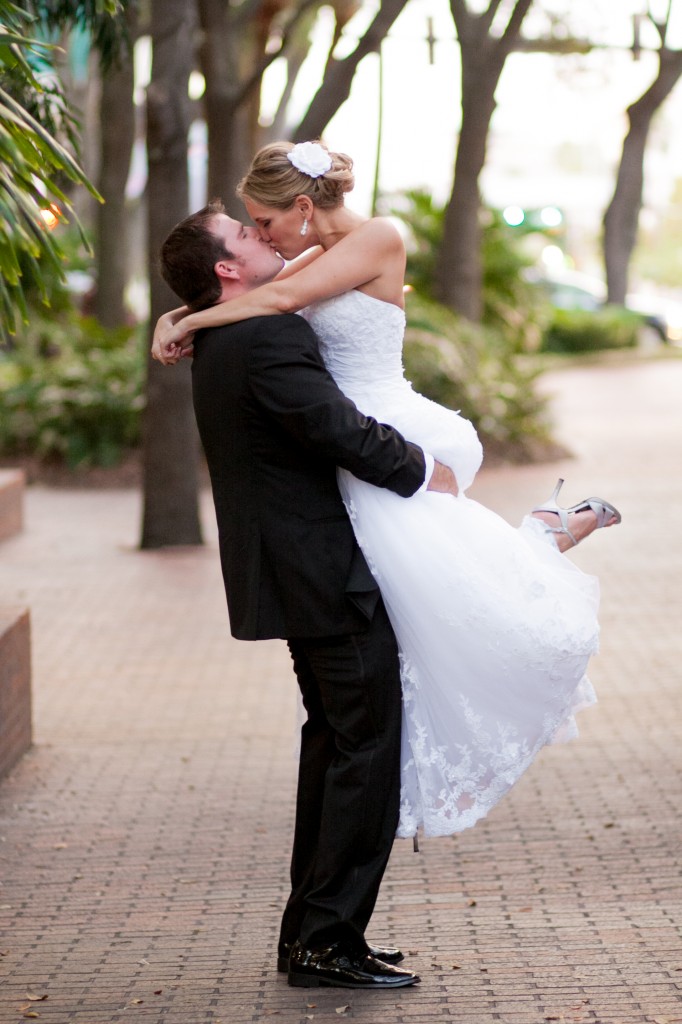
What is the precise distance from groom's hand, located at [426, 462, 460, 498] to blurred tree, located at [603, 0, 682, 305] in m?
20.6

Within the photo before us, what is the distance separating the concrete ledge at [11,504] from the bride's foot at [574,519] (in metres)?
8.22

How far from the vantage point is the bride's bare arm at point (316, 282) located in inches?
139

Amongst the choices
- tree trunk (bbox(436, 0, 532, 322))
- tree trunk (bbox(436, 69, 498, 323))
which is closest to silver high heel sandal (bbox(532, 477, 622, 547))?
tree trunk (bbox(436, 0, 532, 322))

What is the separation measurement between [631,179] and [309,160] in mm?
30057

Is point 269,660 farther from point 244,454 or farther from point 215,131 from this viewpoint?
point 215,131

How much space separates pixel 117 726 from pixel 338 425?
12.1ft

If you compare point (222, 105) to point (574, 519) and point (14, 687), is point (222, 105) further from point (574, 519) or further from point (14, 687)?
point (574, 519)

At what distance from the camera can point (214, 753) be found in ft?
20.8

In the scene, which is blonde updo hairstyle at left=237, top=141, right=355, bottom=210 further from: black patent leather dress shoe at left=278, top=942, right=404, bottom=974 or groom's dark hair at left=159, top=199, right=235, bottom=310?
black patent leather dress shoe at left=278, top=942, right=404, bottom=974

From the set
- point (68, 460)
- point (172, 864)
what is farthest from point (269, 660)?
point (68, 460)

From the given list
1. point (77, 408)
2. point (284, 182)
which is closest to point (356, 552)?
point (284, 182)

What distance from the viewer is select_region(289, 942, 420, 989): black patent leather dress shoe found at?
3.80 meters

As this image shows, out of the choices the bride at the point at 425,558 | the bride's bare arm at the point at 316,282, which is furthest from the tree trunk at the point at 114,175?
the bride's bare arm at the point at 316,282

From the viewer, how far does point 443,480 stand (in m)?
3.74
